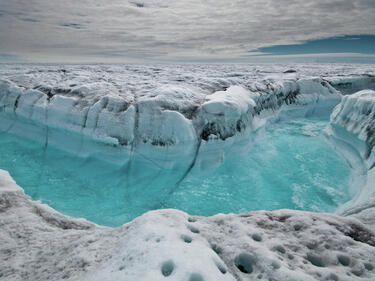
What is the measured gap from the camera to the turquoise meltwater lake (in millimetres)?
5816

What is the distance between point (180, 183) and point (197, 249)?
4.80 meters

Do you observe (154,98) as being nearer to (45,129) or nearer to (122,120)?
(122,120)

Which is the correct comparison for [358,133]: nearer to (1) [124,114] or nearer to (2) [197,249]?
(1) [124,114]

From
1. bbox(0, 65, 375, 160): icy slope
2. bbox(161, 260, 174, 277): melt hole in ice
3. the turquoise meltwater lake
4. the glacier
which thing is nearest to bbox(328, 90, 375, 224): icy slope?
the glacier

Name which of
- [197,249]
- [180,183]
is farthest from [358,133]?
[197,249]

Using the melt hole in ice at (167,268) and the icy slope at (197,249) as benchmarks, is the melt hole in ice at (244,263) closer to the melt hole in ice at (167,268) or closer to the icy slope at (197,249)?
the icy slope at (197,249)

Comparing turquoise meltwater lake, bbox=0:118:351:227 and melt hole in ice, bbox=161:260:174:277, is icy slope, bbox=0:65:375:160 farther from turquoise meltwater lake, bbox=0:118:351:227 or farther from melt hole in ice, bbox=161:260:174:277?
melt hole in ice, bbox=161:260:174:277

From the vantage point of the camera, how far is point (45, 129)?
887cm

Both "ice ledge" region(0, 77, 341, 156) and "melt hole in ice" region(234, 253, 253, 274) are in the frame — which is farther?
"ice ledge" region(0, 77, 341, 156)

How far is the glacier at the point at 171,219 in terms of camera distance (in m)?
1.90

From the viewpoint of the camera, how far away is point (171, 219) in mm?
2438

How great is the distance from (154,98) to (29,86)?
6.99m

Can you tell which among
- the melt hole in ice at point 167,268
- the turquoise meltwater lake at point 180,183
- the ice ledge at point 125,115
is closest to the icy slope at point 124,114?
the ice ledge at point 125,115

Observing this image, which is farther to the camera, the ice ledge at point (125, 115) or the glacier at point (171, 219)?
the ice ledge at point (125, 115)
